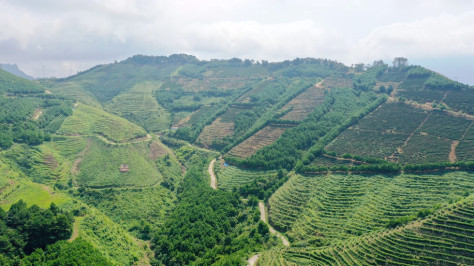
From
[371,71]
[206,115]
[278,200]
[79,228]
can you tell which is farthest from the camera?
[371,71]

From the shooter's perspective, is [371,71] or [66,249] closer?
[66,249]

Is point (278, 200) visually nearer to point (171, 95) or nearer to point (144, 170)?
point (144, 170)

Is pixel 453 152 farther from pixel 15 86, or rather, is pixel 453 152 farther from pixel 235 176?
pixel 15 86

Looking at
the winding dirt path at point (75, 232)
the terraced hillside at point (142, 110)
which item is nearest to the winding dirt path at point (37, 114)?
the terraced hillside at point (142, 110)

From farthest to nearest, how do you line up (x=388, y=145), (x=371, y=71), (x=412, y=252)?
1. (x=371, y=71)
2. (x=388, y=145)
3. (x=412, y=252)

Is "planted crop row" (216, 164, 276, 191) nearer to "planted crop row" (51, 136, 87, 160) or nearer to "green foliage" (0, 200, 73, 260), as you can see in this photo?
"green foliage" (0, 200, 73, 260)

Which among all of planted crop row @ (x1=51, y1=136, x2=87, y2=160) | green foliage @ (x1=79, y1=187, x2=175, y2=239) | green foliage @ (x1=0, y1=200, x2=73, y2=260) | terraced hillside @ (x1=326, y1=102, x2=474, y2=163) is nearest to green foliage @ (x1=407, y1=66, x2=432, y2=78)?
terraced hillside @ (x1=326, y1=102, x2=474, y2=163)

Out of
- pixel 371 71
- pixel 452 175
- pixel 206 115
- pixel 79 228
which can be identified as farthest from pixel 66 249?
pixel 371 71
